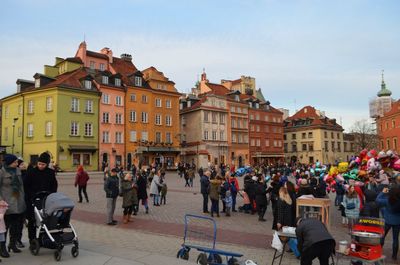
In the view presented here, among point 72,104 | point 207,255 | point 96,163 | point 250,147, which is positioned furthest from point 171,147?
point 207,255

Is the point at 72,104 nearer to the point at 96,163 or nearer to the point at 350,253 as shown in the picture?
the point at 96,163

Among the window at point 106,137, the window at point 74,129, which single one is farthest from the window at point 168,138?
the window at point 74,129

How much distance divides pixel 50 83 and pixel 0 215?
4470 cm

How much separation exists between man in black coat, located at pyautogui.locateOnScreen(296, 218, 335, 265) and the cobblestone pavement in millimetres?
2548

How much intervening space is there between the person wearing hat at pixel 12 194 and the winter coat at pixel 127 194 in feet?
18.3

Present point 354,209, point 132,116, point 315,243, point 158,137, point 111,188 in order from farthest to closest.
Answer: point 158,137 → point 132,116 → point 111,188 → point 354,209 → point 315,243

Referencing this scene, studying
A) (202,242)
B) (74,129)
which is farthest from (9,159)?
(74,129)

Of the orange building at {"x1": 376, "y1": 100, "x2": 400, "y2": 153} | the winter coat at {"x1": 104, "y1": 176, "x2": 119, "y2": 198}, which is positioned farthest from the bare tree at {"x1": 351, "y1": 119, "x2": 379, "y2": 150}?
the winter coat at {"x1": 104, "y1": 176, "x2": 119, "y2": 198}

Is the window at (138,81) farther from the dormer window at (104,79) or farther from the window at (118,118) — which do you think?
the window at (118,118)

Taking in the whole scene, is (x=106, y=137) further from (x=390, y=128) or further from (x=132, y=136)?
(x=390, y=128)

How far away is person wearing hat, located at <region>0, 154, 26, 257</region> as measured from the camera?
7168 millimetres

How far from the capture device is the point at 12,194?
7219 millimetres

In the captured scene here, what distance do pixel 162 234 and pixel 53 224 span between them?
441cm

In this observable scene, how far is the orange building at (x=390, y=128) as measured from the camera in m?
69.9
